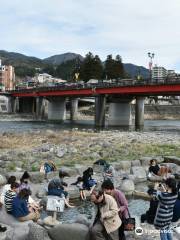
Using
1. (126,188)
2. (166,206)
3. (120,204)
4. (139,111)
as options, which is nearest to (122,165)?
(126,188)

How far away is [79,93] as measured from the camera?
8506 centimetres

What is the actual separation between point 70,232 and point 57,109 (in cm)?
9530

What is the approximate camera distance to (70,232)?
10.1 m

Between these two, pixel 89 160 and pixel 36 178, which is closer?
pixel 36 178

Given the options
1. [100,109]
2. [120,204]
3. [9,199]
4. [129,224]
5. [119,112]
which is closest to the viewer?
[129,224]

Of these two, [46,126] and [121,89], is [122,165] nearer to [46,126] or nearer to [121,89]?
[121,89]

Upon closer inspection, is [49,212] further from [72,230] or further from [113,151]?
[113,151]

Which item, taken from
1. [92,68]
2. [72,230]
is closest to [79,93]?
[92,68]

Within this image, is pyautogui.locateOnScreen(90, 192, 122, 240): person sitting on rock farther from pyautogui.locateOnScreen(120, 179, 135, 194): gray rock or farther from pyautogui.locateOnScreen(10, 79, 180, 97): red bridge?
pyautogui.locateOnScreen(10, 79, 180, 97): red bridge

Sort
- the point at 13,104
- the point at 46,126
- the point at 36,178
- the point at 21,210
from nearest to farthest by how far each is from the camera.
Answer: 1. the point at 21,210
2. the point at 36,178
3. the point at 46,126
4. the point at 13,104

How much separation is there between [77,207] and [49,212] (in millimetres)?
1980

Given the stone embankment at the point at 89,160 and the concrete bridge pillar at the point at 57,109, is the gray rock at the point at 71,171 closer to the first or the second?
the stone embankment at the point at 89,160

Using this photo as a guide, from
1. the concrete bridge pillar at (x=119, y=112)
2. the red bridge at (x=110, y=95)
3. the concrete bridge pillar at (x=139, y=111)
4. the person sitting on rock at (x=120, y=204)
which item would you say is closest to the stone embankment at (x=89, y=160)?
the person sitting on rock at (x=120, y=204)

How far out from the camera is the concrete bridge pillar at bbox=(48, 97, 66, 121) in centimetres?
10381
